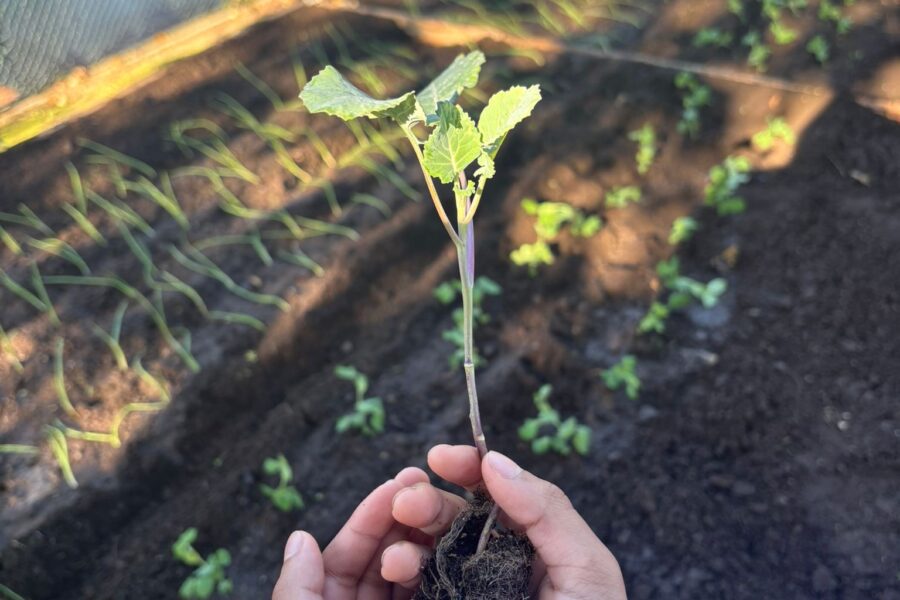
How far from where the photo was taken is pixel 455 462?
1.43 meters

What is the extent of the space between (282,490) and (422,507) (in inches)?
35.0

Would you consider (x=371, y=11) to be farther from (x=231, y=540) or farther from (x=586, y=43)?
(x=231, y=540)

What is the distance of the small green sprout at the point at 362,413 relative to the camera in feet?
7.57

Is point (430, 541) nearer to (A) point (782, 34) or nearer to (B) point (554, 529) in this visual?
(B) point (554, 529)

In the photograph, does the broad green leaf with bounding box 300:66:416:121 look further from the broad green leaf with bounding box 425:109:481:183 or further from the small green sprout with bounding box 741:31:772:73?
the small green sprout with bounding box 741:31:772:73

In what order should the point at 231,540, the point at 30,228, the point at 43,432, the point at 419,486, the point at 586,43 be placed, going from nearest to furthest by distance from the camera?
the point at 419,486, the point at 231,540, the point at 43,432, the point at 30,228, the point at 586,43

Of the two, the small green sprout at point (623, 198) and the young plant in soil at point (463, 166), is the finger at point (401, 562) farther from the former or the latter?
the small green sprout at point (623, 198)

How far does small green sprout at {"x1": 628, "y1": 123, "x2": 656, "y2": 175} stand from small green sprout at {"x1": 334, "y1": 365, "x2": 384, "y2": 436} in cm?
161

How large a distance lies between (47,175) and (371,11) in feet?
6.77

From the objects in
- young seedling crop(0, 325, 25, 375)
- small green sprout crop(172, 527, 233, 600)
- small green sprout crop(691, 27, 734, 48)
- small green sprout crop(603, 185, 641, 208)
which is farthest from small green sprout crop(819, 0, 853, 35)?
young seedling crop(0, 325, 25, 375)

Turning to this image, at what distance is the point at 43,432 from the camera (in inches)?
91.1

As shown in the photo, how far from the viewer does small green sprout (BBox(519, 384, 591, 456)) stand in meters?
2.15

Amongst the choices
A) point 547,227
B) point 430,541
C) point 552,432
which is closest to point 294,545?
point 430,541

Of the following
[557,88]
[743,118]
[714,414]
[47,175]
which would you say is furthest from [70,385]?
[743,118]
